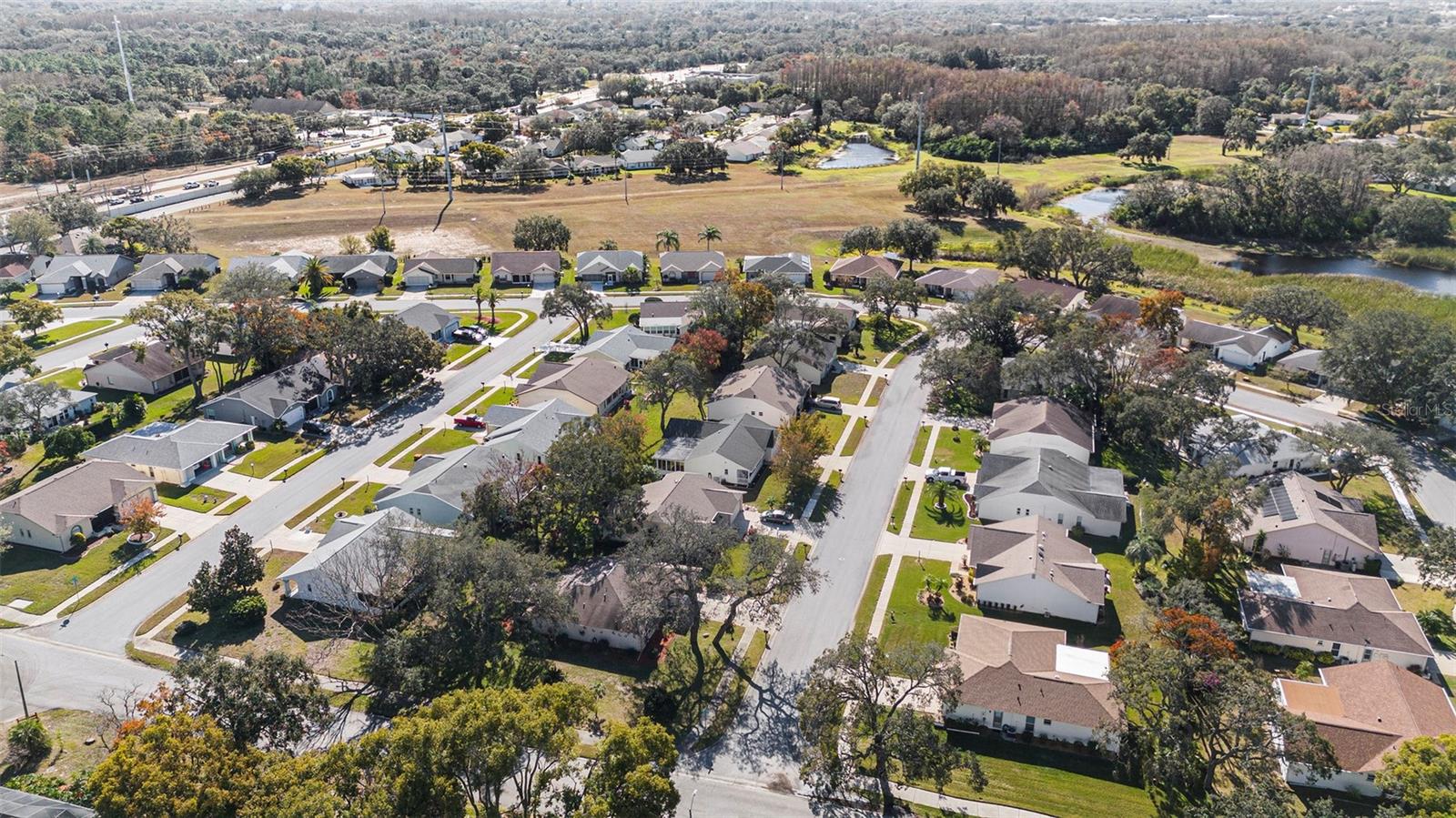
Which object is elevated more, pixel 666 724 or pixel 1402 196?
pixel 1402 196

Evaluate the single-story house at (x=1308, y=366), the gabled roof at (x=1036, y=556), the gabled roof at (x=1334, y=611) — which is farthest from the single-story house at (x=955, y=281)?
the gabled roof at (x=1334, y=611)

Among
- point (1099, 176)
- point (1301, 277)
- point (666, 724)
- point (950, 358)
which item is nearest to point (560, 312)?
point (950, 358)

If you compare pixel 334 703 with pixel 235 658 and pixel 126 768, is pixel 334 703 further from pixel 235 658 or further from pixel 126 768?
pixel 126 768

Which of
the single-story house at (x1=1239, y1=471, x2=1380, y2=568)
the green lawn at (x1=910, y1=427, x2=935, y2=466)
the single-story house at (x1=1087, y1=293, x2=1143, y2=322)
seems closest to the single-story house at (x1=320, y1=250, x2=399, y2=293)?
the green lawn at (x1=910, y1=427, x2=935, y2=466)

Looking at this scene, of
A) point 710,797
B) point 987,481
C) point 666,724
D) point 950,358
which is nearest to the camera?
point 710,797

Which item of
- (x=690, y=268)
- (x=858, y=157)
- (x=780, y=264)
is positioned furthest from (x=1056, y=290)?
(x=858, y=157)

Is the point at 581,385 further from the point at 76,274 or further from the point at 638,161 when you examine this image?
the point at 638,161

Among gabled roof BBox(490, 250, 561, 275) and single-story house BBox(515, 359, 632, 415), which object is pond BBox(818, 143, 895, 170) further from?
single-story house BBox(515, 359, 632, 415)
